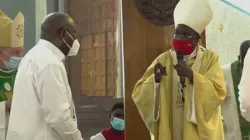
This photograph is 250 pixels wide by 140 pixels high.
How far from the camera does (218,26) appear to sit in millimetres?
2848

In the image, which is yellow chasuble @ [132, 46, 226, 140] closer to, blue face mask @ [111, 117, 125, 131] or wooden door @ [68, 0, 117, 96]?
blue face mask @ [111, 117, 125, 131]

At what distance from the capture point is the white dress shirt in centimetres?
207

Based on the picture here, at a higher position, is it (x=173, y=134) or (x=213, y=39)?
(x=213, y=39)

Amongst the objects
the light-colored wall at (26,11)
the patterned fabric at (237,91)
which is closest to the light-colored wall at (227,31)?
the patterned fabric at (237,91)

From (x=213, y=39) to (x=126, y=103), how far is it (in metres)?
0.66

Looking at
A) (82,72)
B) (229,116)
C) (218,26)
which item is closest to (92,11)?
(82,72)

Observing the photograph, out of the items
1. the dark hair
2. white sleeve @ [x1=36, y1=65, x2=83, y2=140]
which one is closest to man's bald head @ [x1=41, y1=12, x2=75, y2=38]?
white sleeve @ [x1=36, y1=65, x2=83, y2=140]

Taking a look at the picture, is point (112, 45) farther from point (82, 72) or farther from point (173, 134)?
point (173, 134)

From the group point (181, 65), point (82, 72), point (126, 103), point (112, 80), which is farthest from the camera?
point (82, 72)

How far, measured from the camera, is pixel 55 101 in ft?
6.77

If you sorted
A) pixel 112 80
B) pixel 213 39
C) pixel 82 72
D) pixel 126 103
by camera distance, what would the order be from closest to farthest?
pixel 126 103, pixel 213 39, pixel 112 80, pixel 82 72

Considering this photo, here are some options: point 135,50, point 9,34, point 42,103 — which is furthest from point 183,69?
point 9,34

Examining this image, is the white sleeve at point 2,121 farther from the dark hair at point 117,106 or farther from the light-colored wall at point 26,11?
the light-colored wall at point 26,11

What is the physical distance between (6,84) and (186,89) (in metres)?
1.03
